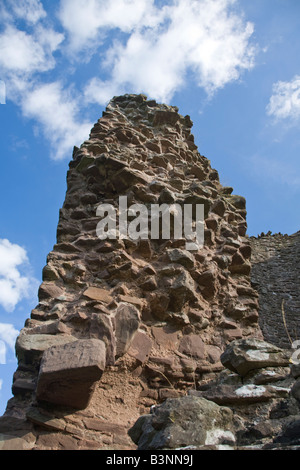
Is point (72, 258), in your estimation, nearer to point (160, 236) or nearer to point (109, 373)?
point (160, 236)

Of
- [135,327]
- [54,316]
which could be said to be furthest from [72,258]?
[135,327]

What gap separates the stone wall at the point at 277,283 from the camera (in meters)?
6.55

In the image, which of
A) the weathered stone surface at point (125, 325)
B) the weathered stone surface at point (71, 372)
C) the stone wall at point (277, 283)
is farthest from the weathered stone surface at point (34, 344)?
the stone wall at point (277, 283)

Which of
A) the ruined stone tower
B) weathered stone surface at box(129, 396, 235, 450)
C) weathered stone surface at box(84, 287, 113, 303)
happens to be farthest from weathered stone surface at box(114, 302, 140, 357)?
weathered stone surface at box(129, 396, 235, 450)

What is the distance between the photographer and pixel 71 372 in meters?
2.22

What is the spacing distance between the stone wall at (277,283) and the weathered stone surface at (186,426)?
13.3 ft

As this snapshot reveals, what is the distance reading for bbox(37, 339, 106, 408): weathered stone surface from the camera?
87.5 inches

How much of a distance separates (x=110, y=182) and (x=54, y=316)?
6.31ft

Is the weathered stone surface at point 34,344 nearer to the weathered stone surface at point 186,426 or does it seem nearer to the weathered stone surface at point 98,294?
the weathered stone surface at point 98,294

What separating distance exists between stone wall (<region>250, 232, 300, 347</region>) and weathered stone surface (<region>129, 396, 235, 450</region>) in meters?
4.05

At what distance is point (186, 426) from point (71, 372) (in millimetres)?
855

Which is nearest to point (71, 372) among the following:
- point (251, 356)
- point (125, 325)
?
point (125, 325)

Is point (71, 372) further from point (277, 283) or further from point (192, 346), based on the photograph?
point (277, 283)
